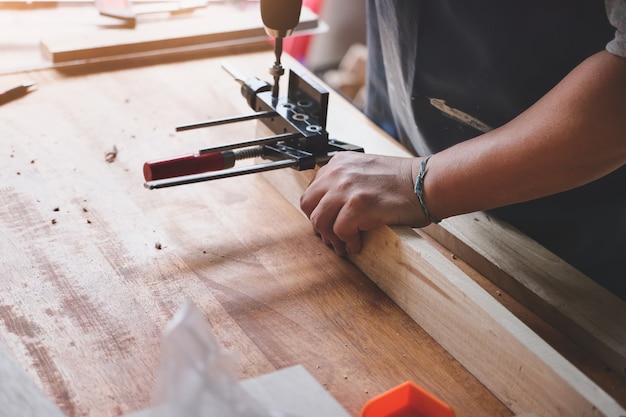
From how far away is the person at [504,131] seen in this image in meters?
0.98

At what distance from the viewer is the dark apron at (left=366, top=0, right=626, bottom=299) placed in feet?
3.89

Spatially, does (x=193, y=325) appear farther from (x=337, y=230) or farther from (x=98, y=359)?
(x=337, y=230)

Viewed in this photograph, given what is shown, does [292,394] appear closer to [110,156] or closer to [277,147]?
[277,147]

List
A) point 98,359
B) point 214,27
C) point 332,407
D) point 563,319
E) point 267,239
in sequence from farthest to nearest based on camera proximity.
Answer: point 214,27 → point 267,239 → point 563,319 → point 98,359 → point 332,407

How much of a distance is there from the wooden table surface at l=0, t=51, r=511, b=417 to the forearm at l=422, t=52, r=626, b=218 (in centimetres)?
18

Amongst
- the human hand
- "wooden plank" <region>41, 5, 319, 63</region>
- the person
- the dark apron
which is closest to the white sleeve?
the person

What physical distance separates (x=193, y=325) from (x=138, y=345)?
0.32m

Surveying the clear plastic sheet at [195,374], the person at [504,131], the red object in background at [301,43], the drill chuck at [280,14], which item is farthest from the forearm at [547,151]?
the red object in background at [301,43]

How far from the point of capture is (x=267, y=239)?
121 cm

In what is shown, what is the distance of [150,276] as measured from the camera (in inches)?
43.3

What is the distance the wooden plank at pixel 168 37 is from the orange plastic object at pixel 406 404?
43.8 inches

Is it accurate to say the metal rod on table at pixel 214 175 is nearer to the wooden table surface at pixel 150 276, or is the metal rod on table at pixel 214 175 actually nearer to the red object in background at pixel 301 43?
the wooden table surface at pixel 150 276

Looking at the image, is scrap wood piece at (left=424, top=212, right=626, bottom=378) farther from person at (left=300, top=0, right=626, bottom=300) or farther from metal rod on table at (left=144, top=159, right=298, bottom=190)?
metal rod on table at (left=144, top=159, right=298, bottom=190)

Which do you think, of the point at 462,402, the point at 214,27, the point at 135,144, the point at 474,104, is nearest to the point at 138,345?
the point at 462,402
